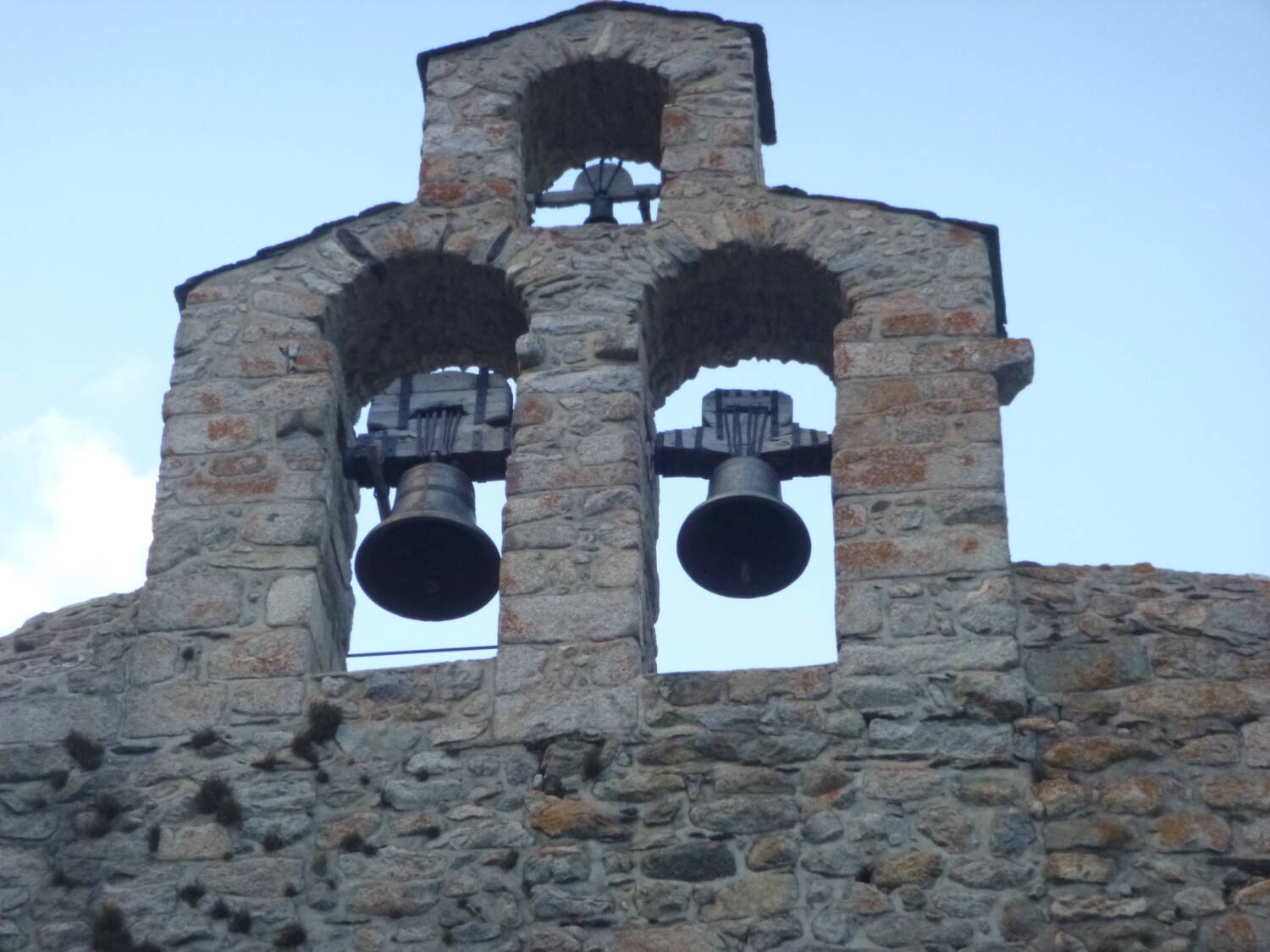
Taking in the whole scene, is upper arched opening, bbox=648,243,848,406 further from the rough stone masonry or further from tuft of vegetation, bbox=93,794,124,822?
tuft of vegetation, bbox=93,794,124,822

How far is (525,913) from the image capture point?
729 centimetres

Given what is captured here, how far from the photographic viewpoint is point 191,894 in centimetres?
748

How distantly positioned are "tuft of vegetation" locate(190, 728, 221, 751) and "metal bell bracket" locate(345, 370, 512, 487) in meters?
1.24

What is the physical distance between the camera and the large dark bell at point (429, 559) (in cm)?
845

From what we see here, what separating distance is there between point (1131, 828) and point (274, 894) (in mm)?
2573

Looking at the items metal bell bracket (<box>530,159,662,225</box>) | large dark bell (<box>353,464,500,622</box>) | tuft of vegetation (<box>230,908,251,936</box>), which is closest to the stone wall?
tuft of vegetation (<box>230,908,251,936</box>)

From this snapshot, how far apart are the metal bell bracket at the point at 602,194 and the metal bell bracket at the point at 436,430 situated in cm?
106

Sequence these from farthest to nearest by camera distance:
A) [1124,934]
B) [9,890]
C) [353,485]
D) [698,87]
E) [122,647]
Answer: [698,87] → [353,485] → [122,647] → [9,890] → [1124,934]

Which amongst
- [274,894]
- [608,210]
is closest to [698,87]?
[608,210]

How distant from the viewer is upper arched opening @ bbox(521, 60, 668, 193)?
32.4ft

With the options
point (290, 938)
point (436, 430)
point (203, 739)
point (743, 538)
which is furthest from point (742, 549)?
point (290, 938)

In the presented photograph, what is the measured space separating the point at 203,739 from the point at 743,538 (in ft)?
6.42

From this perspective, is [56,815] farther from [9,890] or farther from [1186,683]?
[1186,683]

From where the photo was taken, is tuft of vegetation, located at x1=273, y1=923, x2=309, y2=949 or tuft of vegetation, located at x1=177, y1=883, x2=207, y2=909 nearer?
tuft of vegetation, located at x1=273, y1=923, x2=309, y2=949
